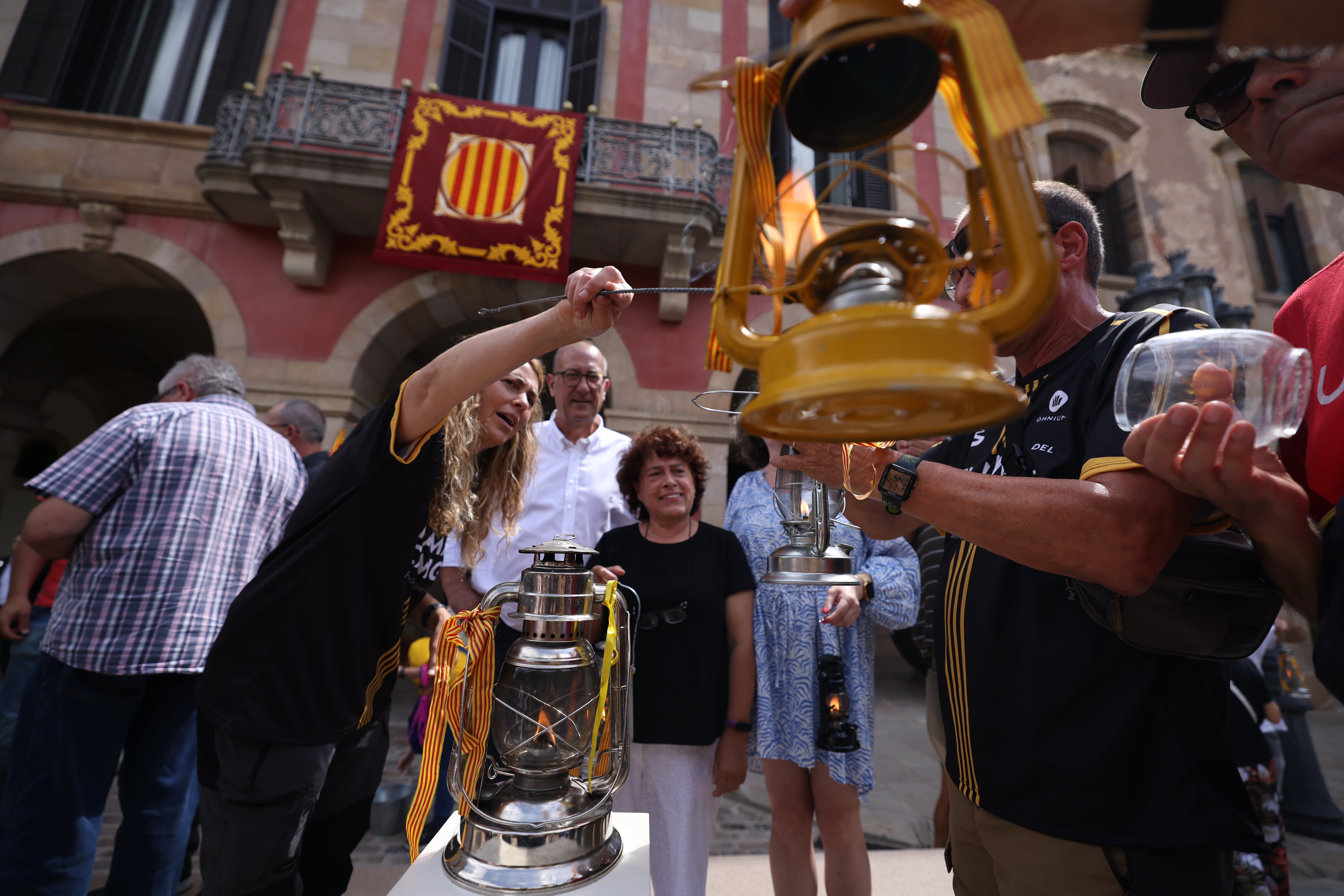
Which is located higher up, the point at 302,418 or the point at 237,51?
the point at 237,51

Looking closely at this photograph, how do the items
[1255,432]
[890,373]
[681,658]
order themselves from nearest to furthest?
1. [890,373]
2. [1255,432]
3. [681,658]

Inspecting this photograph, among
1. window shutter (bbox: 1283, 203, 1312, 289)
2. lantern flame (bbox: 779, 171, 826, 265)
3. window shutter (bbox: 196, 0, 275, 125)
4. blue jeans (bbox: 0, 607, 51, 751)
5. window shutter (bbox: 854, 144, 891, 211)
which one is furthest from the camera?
window shutter (bbox: 1283, 203, 1312, 289)

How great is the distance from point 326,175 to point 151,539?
5.21m

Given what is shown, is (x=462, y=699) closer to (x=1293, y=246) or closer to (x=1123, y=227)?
(x=1123, y=227)

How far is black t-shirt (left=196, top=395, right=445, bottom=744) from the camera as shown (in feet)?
4.94

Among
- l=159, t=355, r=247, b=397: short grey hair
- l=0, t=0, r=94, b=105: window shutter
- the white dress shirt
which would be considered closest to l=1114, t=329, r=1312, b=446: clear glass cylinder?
the white dress shirt

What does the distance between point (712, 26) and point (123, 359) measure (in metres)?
10.5

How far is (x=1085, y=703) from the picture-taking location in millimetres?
1153

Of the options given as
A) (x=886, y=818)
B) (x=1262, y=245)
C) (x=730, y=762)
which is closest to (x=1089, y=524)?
(x=730, y=762)

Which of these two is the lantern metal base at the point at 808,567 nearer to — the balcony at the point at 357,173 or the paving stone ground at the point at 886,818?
the paving stone ground at the point at 886,818

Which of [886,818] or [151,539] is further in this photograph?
[886,818]

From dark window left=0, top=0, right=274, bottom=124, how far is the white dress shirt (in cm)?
736

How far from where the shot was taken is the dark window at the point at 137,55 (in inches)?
265

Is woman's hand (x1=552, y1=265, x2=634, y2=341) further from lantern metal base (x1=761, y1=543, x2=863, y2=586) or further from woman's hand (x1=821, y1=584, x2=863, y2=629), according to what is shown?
woman's hand (x1=821, y1=584, x2=863, y2=629)
